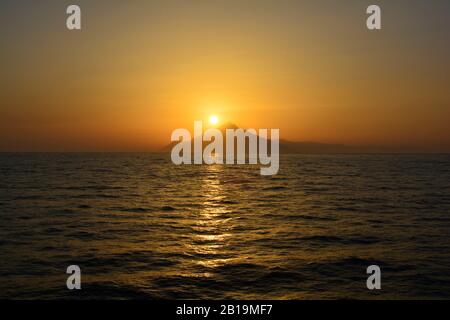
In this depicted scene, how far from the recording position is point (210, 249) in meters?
19.6

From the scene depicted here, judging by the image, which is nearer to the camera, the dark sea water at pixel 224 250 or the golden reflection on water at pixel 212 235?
the dark sea water at pixel 224 250

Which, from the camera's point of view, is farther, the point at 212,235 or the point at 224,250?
the point at 212,235

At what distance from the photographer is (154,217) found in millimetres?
29109

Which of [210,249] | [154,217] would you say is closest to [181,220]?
[154,217]

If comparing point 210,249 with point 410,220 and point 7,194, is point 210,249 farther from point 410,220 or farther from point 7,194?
point 7,194

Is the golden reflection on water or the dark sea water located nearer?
the dark sea water

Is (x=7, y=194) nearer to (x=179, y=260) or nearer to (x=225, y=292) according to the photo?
(x=179, y=260)

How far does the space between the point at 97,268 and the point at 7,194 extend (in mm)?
31369

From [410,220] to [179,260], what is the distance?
57.6 feet
